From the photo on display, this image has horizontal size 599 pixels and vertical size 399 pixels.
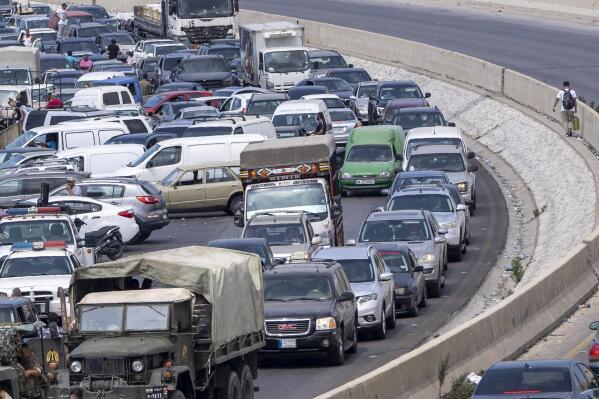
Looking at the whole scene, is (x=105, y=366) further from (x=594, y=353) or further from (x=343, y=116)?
(x=343, y=116)

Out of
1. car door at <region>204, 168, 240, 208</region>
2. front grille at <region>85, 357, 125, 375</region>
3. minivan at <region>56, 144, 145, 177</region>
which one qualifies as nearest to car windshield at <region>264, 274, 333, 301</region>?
front grille at <region>85, 357, 125, 375</region>

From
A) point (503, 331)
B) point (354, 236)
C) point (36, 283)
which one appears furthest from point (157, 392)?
point (354, 236)

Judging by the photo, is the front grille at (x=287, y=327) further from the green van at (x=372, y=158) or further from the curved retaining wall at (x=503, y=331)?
the green van at (x=372, y=158)

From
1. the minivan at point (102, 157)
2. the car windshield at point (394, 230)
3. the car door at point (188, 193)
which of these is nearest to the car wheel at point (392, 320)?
the car windshield at point (394, 230)

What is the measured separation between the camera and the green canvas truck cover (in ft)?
68.6

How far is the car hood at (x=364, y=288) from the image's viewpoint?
93.4 feet

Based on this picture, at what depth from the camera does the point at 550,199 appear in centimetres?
4531

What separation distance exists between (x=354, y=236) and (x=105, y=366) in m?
20.9

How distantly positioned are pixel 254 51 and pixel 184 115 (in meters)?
11.6

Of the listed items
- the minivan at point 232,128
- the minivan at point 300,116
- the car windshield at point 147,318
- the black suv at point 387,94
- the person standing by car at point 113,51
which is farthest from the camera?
the person standing by car at point 113,51

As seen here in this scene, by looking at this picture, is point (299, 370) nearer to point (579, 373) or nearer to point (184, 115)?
point (579, 373)

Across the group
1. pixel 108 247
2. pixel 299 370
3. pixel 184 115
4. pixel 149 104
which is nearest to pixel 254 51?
pixel 149 104

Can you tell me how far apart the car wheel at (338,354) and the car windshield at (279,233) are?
7.16 meters

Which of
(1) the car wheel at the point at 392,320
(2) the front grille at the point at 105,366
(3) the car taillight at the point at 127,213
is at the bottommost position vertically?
(3) the car taillight at the point at 127,213
